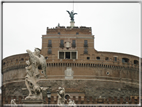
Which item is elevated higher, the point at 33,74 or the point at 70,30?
the point at 70,30

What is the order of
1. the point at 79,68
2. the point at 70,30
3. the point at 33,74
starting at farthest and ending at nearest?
1. the point at 70,30
2. the point at 79,68
3. the point at 33,74

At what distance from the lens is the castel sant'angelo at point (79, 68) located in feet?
233

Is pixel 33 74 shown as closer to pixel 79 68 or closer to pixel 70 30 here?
pixel 79 68

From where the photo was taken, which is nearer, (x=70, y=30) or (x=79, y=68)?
(x=79, y=68)

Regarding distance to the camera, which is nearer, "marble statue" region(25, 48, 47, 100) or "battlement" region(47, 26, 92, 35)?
"marble statue" region(25, 48, 47, 100)

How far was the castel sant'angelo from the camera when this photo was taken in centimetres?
7112

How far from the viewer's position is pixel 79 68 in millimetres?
72500

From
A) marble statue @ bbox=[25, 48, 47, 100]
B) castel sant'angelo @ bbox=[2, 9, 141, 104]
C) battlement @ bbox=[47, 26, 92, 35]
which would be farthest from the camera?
battlement @ bbox=[47, 26, 92, 35]

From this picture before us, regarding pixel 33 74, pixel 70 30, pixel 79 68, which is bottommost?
pixel 79 68

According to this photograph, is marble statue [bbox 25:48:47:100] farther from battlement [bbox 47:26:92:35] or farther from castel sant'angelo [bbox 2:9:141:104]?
battlement [bbox 47:26:92:35]

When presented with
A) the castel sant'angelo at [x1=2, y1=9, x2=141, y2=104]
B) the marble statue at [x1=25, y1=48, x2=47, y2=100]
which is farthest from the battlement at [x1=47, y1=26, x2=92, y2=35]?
the marble statue at [x1=25, y1=48, x2=47, y2=100]

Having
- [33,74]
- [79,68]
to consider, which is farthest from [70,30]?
[33,74]

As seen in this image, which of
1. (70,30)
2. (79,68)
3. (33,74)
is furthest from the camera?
(70,30)

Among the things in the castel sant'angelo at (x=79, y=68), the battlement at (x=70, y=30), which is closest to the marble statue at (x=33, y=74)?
the castel sant'angelo at (x=79, y=68)
